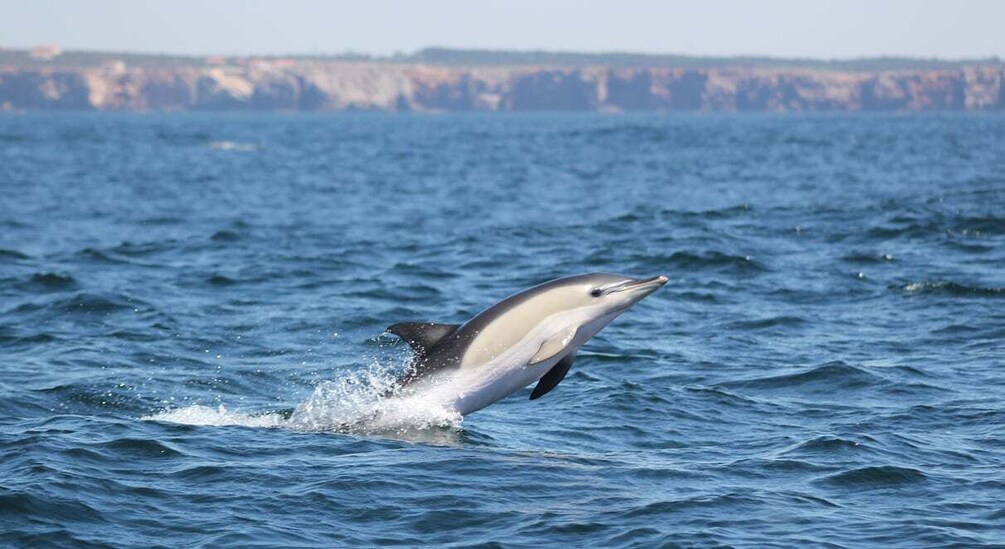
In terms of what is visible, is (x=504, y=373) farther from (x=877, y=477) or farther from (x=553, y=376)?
(x=877, y=477)

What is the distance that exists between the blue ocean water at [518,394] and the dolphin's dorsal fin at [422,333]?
643 millimetres

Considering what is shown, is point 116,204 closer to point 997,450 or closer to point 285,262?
point 285,262

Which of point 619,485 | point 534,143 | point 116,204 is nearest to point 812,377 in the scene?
point 619,485

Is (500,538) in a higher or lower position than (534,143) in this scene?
higher

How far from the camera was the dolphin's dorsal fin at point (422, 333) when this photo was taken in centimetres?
1205

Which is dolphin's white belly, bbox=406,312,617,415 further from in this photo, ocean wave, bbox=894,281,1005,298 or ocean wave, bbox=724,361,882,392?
ocean wave, bbox=894,281,1005,298

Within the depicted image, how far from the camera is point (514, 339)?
39.4 feet

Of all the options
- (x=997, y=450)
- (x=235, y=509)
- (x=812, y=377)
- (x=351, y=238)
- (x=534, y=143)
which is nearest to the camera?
(x=235, y=509)

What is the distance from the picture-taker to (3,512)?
10.1 meters

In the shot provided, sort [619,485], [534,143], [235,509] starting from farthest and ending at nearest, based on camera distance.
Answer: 1. [534,143]
2. [619,485]
3. [235,509]

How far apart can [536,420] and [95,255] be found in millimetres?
16729

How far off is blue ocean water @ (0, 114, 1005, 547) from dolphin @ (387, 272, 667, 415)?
46 centimetres

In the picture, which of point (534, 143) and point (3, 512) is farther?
point (534, 143)

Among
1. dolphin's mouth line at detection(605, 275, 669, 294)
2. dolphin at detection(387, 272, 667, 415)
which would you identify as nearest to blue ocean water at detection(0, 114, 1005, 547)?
dolphin at detection(387, 272, 667, 415)
